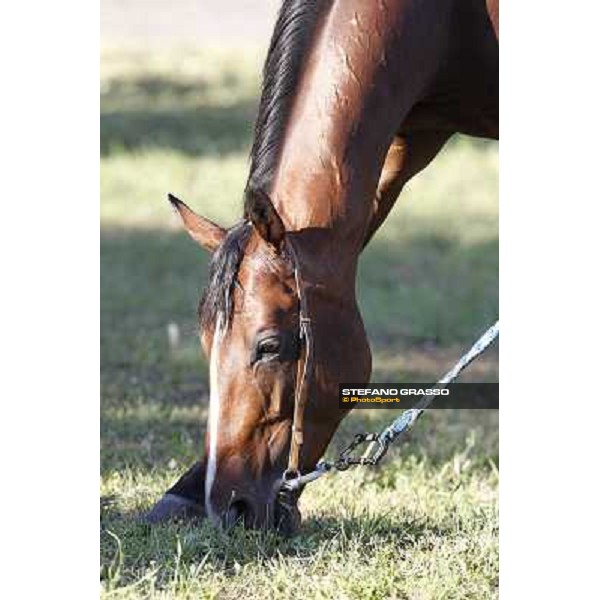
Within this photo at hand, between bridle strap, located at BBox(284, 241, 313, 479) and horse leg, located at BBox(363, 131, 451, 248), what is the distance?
58 cm

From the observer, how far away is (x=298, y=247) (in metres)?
3.26

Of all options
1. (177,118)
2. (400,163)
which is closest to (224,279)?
(400,163)

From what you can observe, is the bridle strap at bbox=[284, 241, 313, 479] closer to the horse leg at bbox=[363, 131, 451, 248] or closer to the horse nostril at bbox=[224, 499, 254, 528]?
the horse nostril at bbox=[224, 499, 254, 528]

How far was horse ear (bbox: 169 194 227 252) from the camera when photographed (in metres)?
3.36

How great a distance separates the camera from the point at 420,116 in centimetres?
378

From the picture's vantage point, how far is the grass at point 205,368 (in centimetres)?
321

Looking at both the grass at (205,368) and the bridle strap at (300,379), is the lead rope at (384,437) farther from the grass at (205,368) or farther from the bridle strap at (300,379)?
the grass at (205,368)

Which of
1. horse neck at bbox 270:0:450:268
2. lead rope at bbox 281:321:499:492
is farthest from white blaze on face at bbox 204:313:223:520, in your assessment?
horse neck at bbox 270:0:450:268

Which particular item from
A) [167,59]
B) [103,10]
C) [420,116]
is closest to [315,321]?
[420,116]

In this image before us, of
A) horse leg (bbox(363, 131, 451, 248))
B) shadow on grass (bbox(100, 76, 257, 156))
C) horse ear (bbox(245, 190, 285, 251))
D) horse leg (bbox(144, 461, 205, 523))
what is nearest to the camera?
horse ear (bbox(245, 190, 285, 251))

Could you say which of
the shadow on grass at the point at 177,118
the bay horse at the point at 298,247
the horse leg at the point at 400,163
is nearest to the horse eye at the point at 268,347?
the bay horse at the point at 298,247

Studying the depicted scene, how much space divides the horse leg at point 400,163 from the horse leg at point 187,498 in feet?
2.58
